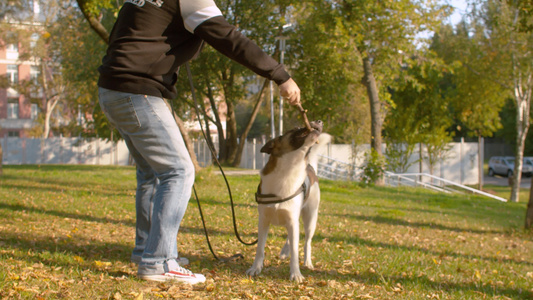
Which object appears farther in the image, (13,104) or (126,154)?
(13,104)

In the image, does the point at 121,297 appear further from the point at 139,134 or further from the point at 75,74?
the point at 75,74

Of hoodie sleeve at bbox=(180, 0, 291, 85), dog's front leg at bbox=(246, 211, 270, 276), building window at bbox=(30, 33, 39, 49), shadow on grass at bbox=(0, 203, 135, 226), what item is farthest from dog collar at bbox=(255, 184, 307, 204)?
building window at bbox=(30, 33, 39, 49)

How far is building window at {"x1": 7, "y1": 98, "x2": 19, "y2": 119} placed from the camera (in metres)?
52.3

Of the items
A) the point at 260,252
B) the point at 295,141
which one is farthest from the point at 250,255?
the point at 295,141

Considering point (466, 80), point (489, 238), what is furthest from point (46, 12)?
point (489, 238)

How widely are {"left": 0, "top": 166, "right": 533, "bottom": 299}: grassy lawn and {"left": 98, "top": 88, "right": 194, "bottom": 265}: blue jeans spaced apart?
341 millimetres

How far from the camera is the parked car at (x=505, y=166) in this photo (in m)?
36.5

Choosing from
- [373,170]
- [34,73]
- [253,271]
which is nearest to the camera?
[253,271]

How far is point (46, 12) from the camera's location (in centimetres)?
3091

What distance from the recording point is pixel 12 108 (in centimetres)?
5259

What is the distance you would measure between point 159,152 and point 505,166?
4101 cm

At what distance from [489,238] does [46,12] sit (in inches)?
1227

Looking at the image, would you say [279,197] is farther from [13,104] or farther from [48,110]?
[13,104]

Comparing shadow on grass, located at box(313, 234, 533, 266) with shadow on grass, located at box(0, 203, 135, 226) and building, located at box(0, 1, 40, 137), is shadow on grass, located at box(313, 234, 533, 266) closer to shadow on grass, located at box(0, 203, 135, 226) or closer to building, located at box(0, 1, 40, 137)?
shadow on grass, located at box(0, 203, 135, 226)
